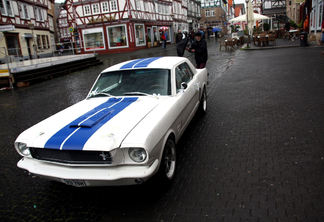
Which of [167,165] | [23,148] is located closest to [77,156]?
[23,148]

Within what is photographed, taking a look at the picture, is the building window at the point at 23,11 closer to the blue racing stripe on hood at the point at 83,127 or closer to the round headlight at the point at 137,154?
the blue racing stripe on hood at the point at 83,127

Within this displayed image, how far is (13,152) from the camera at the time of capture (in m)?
5.25

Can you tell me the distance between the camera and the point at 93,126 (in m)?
3.38

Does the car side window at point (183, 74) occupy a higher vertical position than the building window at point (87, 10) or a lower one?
lower

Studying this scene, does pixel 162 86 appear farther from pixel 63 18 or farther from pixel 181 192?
pixel 63 18

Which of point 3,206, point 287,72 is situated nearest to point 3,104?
point 3,206

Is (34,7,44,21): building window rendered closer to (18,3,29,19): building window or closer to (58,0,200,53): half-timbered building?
(18,3,29,19): building window

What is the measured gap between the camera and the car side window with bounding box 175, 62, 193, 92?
4.82 m

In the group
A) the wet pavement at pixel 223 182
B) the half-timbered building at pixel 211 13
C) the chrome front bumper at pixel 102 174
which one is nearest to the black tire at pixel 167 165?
the wet pavement at pixel 223 182

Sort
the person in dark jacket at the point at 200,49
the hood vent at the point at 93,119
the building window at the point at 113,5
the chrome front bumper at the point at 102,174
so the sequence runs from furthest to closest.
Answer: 1. the building window at the point at 113,5
2. the person in dark jacket at the point at 200,49
3. the hood vent at the point at 93,119
4. the chrome front bumper at the point at 102,174

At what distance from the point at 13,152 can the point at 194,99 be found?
137 inches

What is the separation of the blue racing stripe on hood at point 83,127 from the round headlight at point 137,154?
51 cm

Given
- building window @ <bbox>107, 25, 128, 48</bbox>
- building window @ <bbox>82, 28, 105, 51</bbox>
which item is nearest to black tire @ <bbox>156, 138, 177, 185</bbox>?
building window @ <bbox>107, 25, 128, 48</bbox>

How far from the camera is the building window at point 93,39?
34.9 meters
